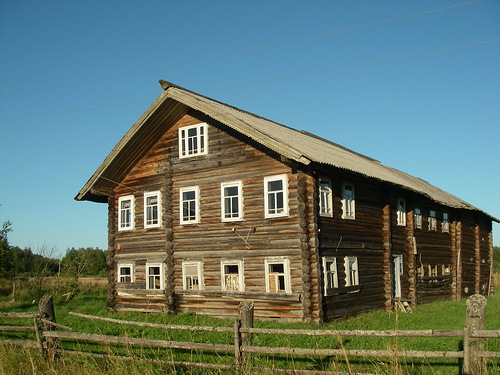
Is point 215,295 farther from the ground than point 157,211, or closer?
closer

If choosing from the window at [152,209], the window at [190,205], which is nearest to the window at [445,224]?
the window at [190,205]

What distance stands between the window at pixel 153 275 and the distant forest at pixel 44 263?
12.5 meters

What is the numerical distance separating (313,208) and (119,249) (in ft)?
35.5

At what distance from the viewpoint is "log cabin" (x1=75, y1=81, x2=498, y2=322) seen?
19.2m

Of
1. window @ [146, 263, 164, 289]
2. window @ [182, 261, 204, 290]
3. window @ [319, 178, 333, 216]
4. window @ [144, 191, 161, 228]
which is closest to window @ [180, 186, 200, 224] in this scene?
window @ [144, 191, 161, 228]

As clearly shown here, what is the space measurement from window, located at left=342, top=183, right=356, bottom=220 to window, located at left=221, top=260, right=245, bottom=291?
15.5ft

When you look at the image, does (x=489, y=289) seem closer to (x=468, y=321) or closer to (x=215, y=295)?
(x=215, y=295)

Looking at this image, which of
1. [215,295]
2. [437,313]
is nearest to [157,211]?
[215,295]

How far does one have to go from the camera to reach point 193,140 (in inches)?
888

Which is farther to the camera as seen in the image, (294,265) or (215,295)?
(215,295)

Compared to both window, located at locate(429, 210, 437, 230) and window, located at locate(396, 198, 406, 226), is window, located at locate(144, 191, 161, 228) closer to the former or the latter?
window, located at locate(396, 198, 406, 226)

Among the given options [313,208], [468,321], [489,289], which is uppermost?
[313,208]

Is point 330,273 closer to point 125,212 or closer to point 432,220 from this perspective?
point 125,212

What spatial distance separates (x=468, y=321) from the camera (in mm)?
8055
